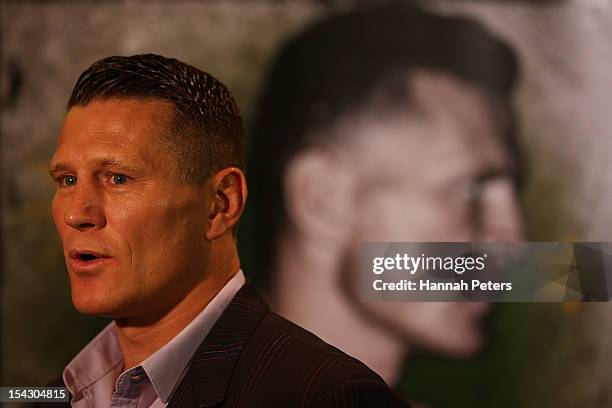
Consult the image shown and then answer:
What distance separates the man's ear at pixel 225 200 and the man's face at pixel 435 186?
46 centimetres

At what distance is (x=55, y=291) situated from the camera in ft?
6.09

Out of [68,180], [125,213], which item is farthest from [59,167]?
[125,213]

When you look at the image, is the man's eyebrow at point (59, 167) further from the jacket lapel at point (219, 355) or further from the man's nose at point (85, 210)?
the jacket lapel at point (219, 355)

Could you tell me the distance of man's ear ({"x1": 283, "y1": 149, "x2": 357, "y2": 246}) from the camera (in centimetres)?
172

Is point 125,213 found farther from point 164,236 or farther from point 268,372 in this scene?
point 268,372

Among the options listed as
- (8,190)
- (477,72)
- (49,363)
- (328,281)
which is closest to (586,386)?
(328,281)

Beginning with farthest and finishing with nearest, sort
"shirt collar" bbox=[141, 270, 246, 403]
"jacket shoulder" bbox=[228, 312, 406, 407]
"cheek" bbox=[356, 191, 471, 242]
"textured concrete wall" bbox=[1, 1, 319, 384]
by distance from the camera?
"textured concrete wall" bbox=[1, 1, 319, 384] → "cheek" bbox=[356, 191, 471, 242] → "shirt collar" bbox=[141, 270, 246, 403] → "jacket shoulder" bbox=[228, 312, 406, 407]

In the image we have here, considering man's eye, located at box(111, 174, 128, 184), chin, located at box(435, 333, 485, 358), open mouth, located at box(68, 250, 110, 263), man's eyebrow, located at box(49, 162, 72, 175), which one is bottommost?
chin, located at box(435, 333, 485, 358)

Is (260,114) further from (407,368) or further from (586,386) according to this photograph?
(586,386)

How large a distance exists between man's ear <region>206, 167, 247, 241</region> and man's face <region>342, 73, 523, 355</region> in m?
0.46

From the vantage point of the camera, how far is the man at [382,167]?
5.55 ft

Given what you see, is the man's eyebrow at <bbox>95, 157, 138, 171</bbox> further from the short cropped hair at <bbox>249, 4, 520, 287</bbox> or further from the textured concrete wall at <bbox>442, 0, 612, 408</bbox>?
the textured concrete wall at <bbox>442, 0, 612, 408</bbox>

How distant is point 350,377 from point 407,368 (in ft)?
2.44

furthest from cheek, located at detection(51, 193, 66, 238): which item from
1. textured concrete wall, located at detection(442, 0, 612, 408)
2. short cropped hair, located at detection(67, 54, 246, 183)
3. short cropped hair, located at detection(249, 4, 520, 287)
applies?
textured concrete wall, located at detection(442, 0, 612, 408)
